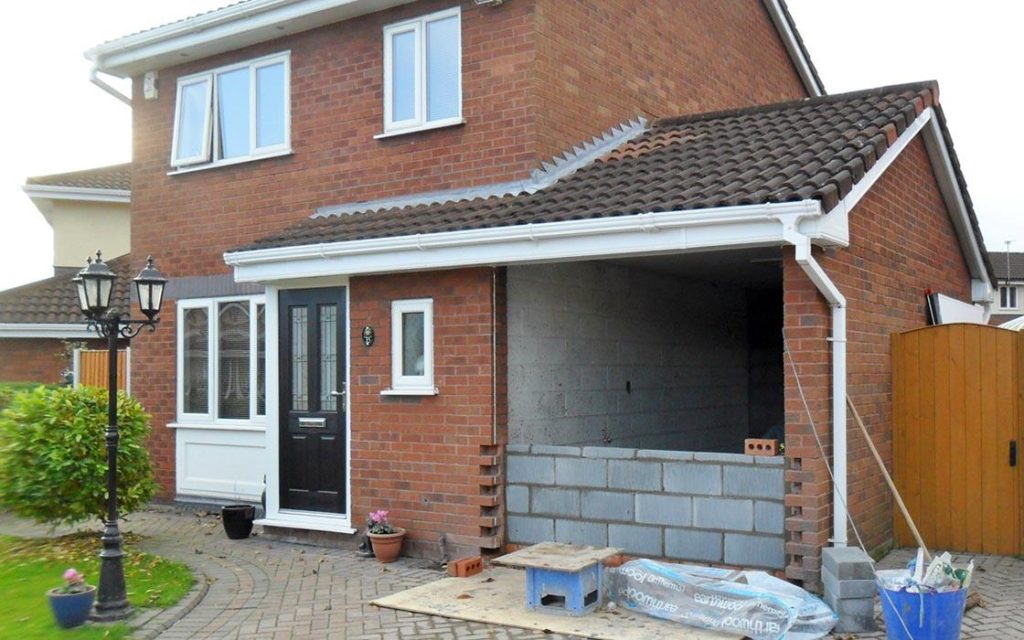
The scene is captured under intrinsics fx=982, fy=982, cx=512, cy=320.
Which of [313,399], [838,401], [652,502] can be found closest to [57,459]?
[313,399]

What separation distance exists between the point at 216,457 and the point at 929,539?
8.00m

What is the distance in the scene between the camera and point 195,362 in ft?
40.4

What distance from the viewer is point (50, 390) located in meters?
10.1

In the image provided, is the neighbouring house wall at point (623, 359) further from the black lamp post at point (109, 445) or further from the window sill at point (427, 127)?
the black lamp post at point (109, 445)

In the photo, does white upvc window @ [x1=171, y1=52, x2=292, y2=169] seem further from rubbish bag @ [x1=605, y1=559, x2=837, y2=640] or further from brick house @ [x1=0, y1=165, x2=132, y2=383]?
rubbish bag @ [x1=605, y1=559, x2=837, y2=640]

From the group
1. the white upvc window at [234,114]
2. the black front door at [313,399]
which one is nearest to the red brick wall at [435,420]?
the black front door at [313,399]

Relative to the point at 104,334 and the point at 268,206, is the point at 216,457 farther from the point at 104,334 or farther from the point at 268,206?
the point at 104,334

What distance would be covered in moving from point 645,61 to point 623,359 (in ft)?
12.2

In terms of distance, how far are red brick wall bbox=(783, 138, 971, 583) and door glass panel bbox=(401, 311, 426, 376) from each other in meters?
3.43

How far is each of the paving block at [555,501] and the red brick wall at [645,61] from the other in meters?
3.37

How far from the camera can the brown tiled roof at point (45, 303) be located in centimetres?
1811

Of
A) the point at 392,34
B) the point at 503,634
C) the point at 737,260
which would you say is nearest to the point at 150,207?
the point at 392,34

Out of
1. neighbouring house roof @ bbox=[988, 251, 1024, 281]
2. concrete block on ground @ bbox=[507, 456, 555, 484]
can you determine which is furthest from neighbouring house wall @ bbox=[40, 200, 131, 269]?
neighbouring house roof @ bbox=[988, 251, 1024, 281]

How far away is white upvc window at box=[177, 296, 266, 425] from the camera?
11570 mm
